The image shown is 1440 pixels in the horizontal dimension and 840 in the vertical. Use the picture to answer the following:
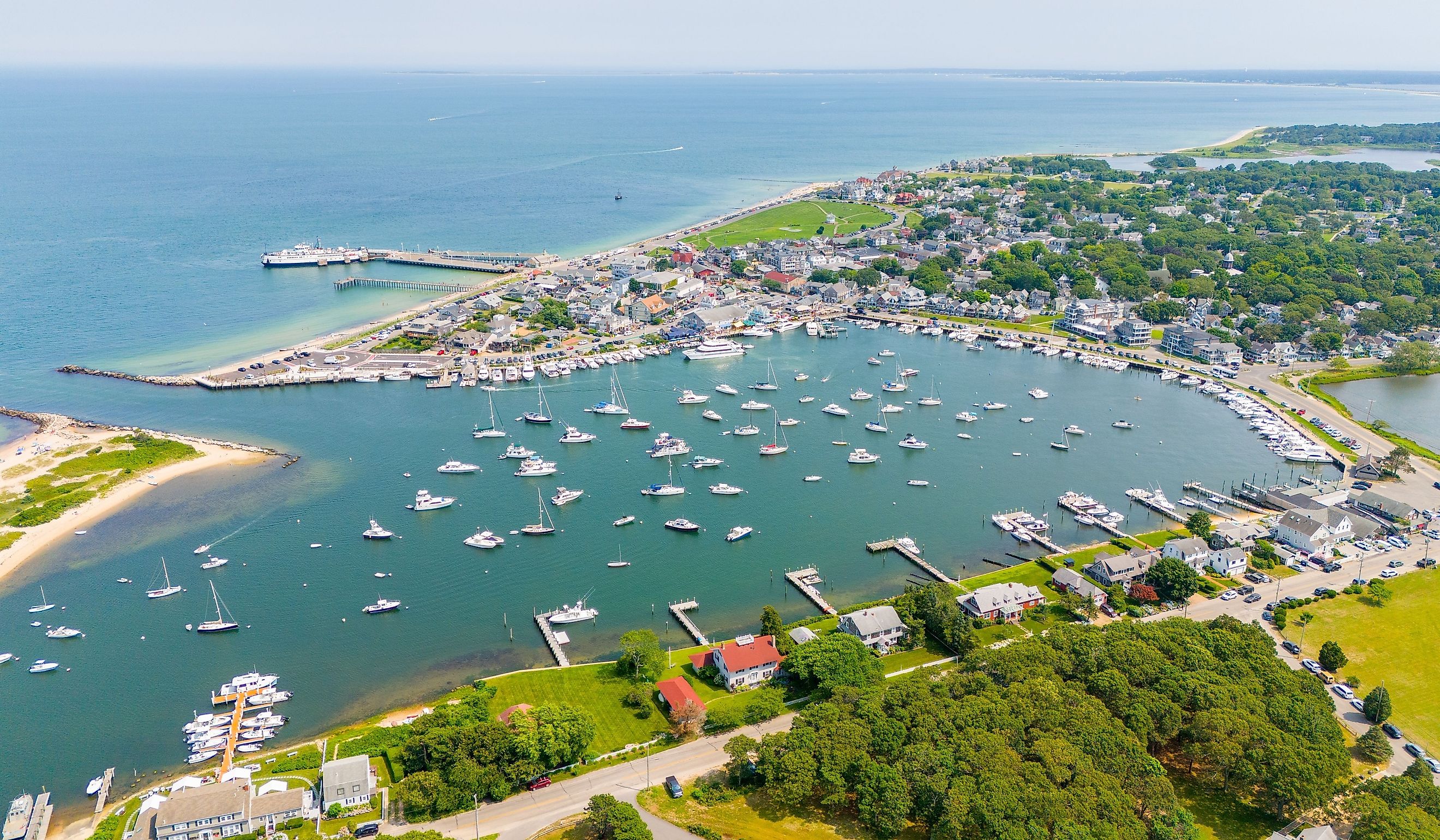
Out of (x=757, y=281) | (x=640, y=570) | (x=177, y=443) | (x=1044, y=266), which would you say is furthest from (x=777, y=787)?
(x=1044, y=266)

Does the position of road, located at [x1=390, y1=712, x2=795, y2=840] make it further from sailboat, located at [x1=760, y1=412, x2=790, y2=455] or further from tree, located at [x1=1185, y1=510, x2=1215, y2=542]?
sailboat, located at [x1=760, y1=412, x2=790, y2=455]

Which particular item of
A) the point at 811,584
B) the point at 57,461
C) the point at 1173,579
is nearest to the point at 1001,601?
the point at 1173,579

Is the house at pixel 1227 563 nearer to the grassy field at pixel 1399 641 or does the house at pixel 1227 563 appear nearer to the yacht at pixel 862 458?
the grassy field at pixel 1399 641

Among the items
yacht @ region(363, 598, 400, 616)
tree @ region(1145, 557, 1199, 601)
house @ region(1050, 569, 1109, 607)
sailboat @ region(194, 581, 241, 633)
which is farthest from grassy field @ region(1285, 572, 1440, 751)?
sailboat @ region(194, 581, 241, 633)

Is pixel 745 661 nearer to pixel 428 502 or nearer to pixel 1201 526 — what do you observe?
pixel 428 502

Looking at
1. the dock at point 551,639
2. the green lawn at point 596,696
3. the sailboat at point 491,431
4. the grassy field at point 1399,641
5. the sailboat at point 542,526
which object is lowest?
the grassy field at point 1399,641

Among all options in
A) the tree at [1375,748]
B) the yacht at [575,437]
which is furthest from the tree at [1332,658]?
the yacht at [575,437]

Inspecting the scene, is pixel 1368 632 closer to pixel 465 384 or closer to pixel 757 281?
pixel 465 384
